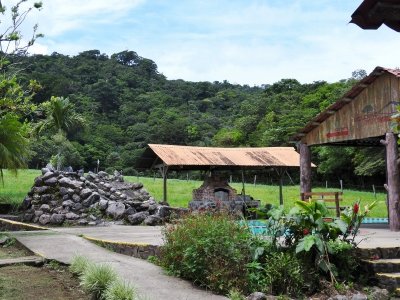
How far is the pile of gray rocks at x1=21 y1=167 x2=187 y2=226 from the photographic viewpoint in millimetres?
16281

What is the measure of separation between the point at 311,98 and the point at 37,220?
3792cm

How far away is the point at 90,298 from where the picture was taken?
20.5ft

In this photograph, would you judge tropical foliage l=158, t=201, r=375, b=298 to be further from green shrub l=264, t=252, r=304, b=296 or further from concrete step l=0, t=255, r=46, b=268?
concrete step l=0, t=255, r=46, b=268

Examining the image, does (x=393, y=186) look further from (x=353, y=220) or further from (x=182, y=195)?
(x=182, y=195)

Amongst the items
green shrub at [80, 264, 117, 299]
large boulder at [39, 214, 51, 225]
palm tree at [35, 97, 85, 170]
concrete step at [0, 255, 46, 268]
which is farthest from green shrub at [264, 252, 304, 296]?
palm tree at [35, 97, 85, 170]

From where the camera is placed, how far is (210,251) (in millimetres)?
6875

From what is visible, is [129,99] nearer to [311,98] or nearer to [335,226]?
[311,98]

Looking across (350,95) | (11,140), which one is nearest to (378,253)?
(350,95)

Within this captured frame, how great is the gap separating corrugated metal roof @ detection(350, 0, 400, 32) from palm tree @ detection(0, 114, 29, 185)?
8.92 m

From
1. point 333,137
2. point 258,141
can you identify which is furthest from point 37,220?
point 258,141

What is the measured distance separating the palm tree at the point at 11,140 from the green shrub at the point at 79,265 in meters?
4.66

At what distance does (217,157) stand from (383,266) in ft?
47.4

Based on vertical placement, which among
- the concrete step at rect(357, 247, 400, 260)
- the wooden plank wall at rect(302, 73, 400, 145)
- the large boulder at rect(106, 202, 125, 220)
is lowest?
the concrete step at rect(357, 247, 400, 260)

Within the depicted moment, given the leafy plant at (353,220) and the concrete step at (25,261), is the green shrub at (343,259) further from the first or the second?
the concrete step at (25,261)
